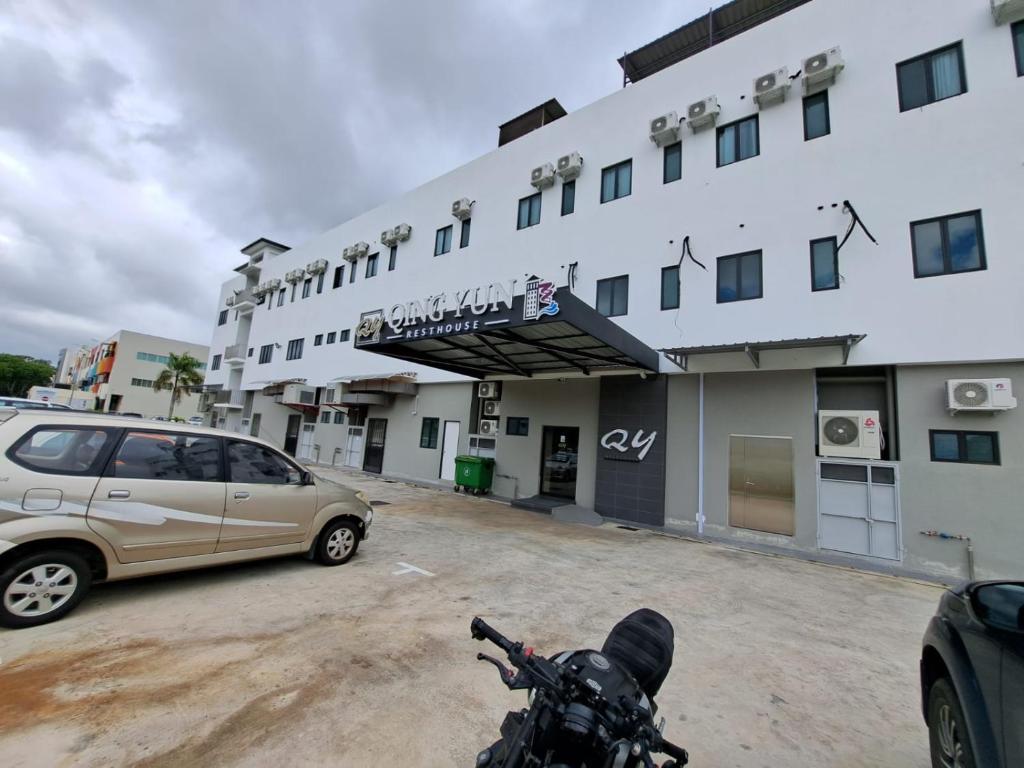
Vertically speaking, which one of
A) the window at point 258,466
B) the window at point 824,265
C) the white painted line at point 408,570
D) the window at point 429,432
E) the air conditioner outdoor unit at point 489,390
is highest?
the window at point 824,265

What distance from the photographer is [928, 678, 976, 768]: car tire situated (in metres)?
2.00

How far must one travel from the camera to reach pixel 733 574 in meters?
6.87

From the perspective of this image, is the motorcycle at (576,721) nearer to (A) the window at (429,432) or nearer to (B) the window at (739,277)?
(B) the window at (739,277)

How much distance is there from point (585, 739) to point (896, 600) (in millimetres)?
7127

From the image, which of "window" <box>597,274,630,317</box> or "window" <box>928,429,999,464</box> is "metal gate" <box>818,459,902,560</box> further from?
"window" <box>597,274,630,317</box>

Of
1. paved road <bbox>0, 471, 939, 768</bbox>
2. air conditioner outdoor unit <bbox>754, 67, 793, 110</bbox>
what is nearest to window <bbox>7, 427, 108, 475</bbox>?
paved road <bbox>0, 471, 939, 768</bbox>

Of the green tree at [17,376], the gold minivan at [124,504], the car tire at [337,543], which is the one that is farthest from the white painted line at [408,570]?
the green tree at [17,376]

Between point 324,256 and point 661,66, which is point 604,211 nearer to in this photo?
point 661,66

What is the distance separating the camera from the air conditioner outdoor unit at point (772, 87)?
982cm

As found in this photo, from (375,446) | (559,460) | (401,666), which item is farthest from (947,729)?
(375,446)

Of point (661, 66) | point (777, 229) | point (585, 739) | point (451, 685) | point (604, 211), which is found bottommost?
point (451, 685)

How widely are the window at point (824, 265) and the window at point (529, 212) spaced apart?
25.6ft

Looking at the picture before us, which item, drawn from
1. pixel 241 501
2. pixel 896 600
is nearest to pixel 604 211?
pixel 896 600

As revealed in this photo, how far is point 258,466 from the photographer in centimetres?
515
